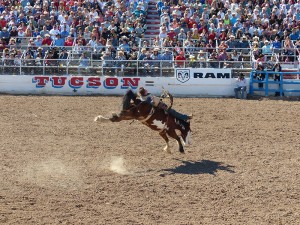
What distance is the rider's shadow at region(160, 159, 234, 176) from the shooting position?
12.2m

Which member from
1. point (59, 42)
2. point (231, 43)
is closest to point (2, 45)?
point (59, 42)

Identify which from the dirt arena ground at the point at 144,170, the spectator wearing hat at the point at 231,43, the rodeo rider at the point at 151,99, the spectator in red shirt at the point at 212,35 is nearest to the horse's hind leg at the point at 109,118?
the rodeo rider at the point at 151,99

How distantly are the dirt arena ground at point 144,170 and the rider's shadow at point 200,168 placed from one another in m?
0.02

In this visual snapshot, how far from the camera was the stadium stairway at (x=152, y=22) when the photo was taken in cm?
2636

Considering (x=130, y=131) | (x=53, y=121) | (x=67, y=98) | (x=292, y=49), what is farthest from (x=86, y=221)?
(x=292, y=49)

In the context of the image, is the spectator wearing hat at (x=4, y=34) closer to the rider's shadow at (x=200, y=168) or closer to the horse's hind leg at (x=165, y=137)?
the horse's hind leg at (x=165, y=137)

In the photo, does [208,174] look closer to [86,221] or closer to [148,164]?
[148,164]

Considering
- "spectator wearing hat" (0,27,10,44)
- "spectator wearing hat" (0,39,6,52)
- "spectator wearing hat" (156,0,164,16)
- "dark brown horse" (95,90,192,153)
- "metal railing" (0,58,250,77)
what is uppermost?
"spectator wearing hat" (156,0,164,16)

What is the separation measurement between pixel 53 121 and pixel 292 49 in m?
10.7

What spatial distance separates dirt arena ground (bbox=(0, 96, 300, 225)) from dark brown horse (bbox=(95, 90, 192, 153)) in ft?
1.65

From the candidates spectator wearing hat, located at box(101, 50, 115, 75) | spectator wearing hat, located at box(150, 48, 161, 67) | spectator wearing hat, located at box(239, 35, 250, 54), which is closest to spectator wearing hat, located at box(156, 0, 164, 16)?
spectator wearing hat, located at box(150, 48, 161, 67)

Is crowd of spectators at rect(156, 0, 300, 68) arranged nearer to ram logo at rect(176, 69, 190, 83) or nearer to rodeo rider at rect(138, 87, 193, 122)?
ram logo at rect(176, 69, 190, 83)

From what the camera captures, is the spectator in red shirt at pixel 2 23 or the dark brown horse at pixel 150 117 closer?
the dark brown horse at pixel 150 117

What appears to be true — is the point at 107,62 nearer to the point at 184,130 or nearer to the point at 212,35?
the point at 212,35
